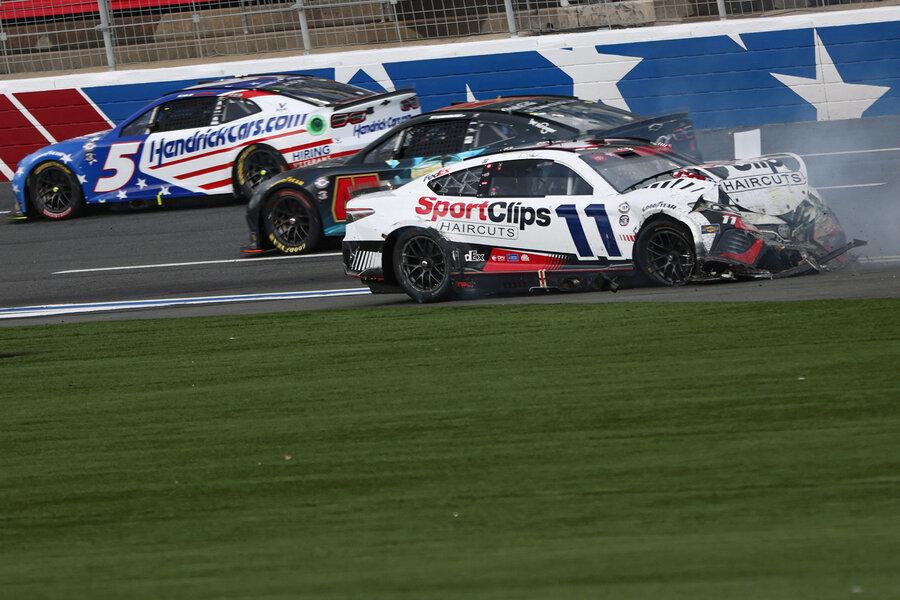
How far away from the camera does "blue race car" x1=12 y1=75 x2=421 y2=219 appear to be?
53.3ft

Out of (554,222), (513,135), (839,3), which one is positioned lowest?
(554,222)

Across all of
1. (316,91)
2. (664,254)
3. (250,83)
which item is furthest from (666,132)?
(250,83)

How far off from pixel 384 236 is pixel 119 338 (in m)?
2.49

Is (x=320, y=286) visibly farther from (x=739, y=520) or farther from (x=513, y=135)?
(x=739, y=520)

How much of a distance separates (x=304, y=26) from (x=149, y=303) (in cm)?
913

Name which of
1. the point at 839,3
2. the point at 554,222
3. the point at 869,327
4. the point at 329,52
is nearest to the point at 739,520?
the point at 869,327

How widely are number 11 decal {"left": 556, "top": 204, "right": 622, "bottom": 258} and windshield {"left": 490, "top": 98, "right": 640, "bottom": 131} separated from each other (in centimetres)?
257

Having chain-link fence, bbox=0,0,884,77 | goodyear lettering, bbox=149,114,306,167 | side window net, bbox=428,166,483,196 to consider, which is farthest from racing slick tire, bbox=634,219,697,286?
chain-link fence, bbox=0,0,884,77

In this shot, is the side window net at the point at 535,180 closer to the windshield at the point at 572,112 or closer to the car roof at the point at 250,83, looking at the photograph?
the windshield at the point at 572,112

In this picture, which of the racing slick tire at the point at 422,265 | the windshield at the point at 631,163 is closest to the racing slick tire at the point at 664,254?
the windshield at the point at 631,163

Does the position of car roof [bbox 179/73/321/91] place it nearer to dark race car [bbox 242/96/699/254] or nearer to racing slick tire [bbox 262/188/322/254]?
dark race car [bbox 242/96/699/254]

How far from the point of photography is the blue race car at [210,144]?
53.3ft

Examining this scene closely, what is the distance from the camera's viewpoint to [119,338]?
1112 centimetres

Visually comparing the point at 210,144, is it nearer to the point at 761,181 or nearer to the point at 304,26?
the point at 304,26
